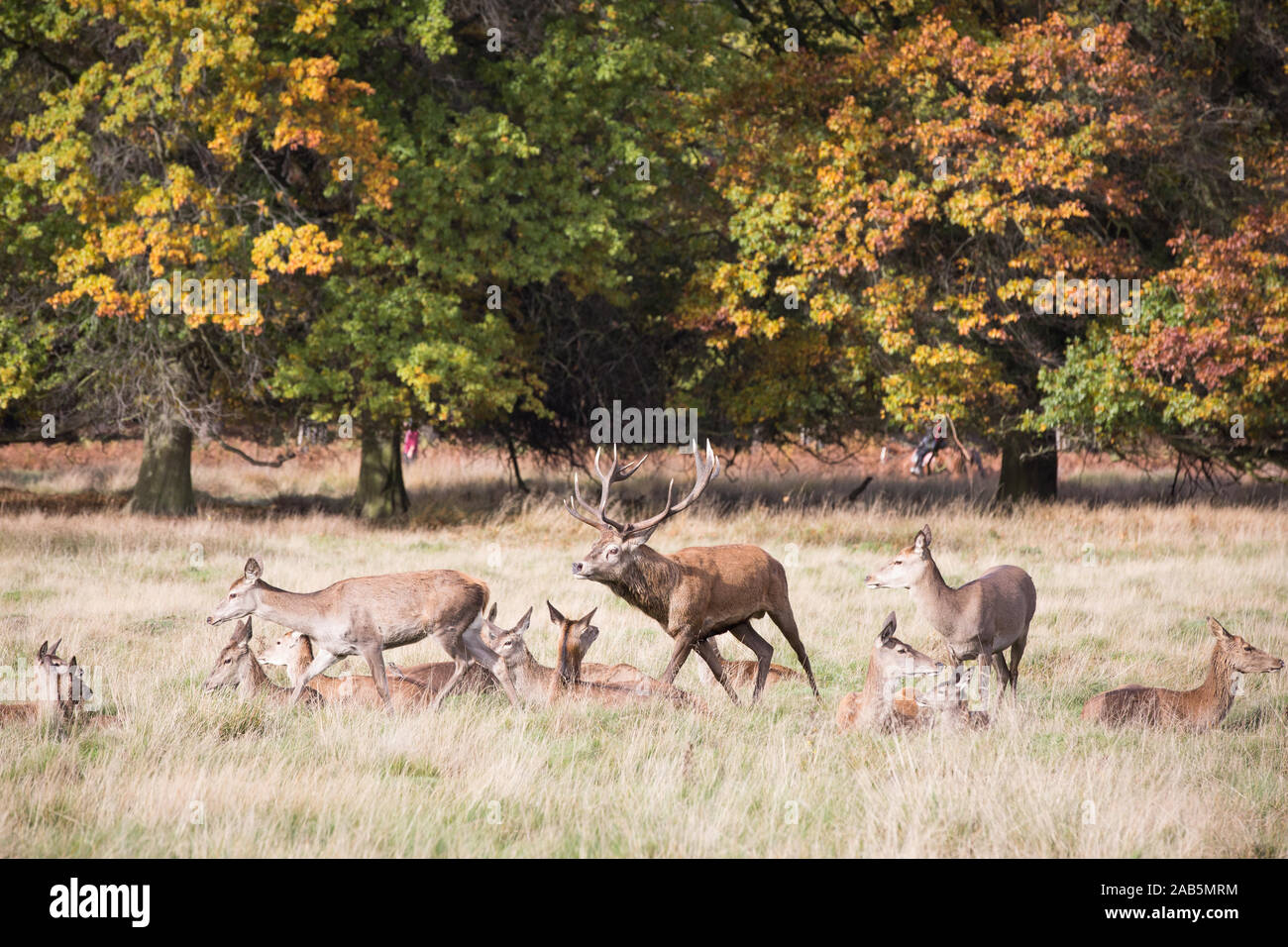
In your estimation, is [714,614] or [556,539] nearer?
[714,614]

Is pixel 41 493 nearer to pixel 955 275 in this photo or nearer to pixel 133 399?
pixel 133 399

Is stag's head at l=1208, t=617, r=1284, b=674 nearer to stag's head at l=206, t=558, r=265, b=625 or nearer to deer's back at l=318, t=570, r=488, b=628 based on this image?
deer's back at l=318, t=570, r=488, b=628

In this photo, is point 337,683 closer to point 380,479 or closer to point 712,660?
point 712,660

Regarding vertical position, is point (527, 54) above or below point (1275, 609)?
above

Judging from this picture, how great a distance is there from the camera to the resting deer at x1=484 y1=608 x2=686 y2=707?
7617 millimetres

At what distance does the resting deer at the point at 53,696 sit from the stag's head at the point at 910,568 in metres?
4.30

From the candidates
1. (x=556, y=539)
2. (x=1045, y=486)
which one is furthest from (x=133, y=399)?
(x=1045, y=486)

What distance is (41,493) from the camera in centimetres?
2259

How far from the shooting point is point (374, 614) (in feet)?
26.0

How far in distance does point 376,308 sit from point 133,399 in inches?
130

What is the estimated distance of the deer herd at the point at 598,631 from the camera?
7523mm

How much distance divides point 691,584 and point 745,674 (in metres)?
0.96

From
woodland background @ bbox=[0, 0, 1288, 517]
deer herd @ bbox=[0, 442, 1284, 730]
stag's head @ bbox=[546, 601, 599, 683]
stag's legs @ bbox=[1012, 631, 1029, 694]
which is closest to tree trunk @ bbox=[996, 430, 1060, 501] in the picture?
woodland background @ bbox=[0, 0, 1288, 517]

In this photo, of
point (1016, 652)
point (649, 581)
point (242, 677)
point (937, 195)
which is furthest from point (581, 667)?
point (937, 195)
